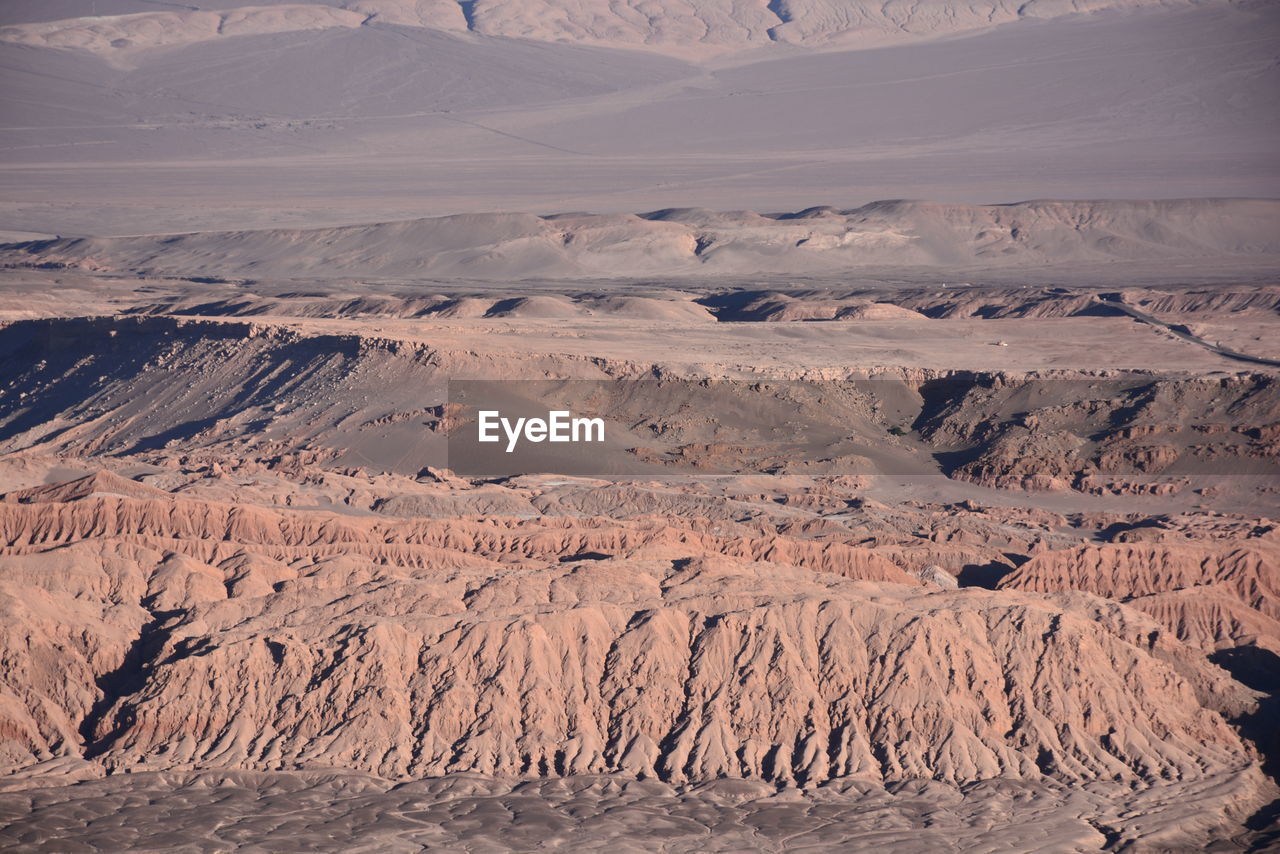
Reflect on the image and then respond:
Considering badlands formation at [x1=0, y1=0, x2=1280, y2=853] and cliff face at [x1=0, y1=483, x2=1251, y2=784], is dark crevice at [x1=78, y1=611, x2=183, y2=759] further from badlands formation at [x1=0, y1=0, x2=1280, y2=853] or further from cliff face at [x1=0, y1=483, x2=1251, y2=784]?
badlands formation at [x1=0, y1=0, x2=1280, y2=853]

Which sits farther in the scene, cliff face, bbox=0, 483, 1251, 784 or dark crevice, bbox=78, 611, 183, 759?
dark crevice, bbox=78, 611, 183, 759

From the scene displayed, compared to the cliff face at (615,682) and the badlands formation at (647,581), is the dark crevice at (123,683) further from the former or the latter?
the badlands formation at (647,581)

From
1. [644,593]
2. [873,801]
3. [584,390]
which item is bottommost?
[873,801]

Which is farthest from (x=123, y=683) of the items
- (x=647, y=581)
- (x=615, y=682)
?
(x=647, y=581)

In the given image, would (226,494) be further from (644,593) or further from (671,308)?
(671,308)

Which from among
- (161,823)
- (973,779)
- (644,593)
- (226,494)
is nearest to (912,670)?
(973,779)

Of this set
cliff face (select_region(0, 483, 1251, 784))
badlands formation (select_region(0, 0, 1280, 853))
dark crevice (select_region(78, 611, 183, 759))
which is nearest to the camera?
badlands formation (select_region(0, 0, 1280, 853))

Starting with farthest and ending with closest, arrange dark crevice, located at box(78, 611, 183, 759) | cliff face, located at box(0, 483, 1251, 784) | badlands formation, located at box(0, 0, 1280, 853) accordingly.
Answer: dark crevice, located at box(78, 611, 183, 759) < cliff face, located at box(0, 483, 1251, 784) < badlands formation, located at box(0, 0, 1280, 853)

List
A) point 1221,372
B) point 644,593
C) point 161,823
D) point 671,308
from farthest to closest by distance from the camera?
1. point 671,308
2. point 1221,372
3. point 644,593
4. point 161,823

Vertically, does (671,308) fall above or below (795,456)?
above

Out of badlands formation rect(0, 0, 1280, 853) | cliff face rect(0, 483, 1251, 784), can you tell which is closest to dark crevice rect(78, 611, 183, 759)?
cliff face rect(0, 483, 1251, 784)

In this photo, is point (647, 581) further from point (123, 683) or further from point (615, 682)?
point (123, 683)
